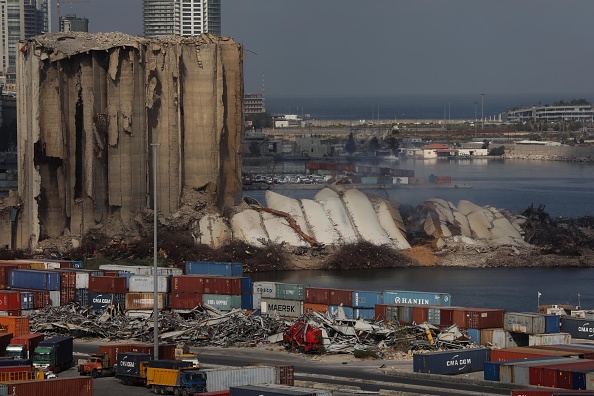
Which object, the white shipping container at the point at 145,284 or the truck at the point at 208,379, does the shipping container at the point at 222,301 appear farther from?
the truck at the point at 208,379

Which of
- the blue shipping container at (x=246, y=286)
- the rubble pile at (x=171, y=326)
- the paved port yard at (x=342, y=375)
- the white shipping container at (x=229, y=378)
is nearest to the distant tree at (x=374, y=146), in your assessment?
the blue shipping container at (x=246, y=286)

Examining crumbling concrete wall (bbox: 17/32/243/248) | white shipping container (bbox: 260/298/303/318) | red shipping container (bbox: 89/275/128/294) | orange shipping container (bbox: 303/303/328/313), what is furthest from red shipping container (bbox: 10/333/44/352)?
crumbling concrete wall (bbox: 17/32/243/248)

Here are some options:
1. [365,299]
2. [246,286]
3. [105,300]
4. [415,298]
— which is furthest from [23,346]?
[415,298]

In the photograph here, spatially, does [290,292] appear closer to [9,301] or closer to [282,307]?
[282,307]

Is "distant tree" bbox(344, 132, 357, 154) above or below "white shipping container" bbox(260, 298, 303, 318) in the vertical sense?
above

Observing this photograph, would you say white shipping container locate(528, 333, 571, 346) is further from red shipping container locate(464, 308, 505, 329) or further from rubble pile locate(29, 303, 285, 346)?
rubble pile locate(29, 303, 285, 346)

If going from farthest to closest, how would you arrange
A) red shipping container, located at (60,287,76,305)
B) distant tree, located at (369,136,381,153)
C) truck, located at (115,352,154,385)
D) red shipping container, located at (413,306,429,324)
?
1. distant tree, located at (369,136,381,153)
2. red shipping container, located at (60,287,76,305)
3. red shipping container, located at (413,306,429,324)
4. truck, located at (115,352,154,385)
